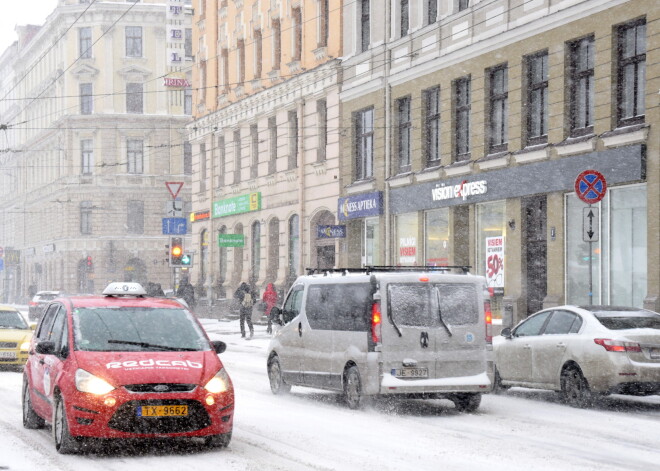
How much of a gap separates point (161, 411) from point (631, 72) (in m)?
16.3

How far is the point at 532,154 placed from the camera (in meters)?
27.8

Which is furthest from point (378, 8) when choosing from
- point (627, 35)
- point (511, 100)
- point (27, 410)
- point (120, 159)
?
point (120, 159)

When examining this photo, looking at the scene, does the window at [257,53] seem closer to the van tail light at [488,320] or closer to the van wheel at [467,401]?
the van tail light at [488,320]

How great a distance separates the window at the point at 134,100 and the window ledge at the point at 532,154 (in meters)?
52.7

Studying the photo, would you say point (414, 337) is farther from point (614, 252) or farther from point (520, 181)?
point (520, 181)

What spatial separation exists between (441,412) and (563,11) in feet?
44.5

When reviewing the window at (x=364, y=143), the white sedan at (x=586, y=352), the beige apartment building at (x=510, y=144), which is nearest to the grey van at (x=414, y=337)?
the white sedan at (x=586, y=352)

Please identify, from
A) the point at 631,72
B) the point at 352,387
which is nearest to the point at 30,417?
the point at 352,387

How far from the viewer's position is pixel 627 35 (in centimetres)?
2475

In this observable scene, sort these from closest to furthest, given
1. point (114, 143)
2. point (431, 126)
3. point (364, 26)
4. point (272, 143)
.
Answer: point (431, 126)
point (364, 26)
point (272, 143)
point (114, 143)

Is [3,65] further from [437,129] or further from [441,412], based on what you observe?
[441,412]

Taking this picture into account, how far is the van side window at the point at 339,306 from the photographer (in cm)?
1552

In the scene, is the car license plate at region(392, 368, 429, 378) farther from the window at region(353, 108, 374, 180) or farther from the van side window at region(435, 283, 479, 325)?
the window at region(353, 108, 374, 180)

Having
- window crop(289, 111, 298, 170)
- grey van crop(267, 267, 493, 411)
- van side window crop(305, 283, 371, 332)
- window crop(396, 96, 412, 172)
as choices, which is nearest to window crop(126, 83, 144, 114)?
window crop(289, 111, 298, 170)
